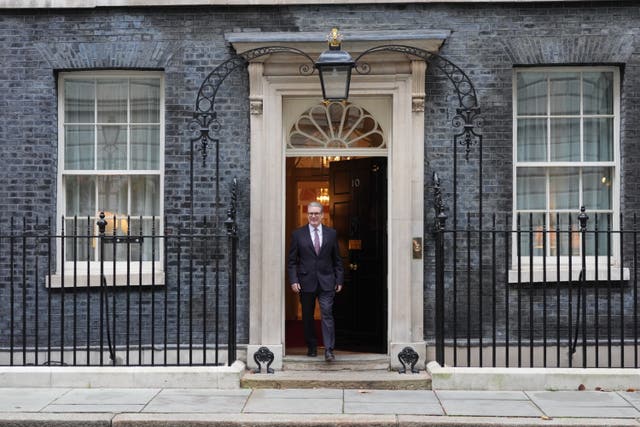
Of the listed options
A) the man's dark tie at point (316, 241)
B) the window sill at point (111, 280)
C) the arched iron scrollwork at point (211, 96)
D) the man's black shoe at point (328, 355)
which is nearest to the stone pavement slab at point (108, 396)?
the window sill at point (111, 280)

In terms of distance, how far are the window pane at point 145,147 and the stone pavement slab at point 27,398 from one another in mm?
2913

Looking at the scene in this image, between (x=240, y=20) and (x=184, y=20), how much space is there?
0.65 m

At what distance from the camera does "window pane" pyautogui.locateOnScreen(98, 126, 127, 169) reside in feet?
34.6

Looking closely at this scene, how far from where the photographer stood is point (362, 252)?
35.8 ft

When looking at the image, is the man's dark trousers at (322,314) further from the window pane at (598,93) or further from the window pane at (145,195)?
the window pane at (598,93)

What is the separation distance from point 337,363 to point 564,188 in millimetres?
3379

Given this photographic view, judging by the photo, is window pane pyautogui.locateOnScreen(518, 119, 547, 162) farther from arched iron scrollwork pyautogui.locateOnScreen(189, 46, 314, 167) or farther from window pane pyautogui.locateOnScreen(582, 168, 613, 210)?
arched iron scrollwork pyautogui.locateOnScreen(189, 46, 314, 167)

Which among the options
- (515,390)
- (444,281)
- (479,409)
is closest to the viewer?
(479,409)

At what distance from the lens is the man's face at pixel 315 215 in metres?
9.91

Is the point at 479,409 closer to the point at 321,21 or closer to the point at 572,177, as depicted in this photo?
the point at 572,177

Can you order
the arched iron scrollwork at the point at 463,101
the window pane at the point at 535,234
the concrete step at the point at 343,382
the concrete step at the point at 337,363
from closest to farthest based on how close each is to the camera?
the concrete step at the point at 343,382, the concrete step at the point at 337,363, the arched iron scrollwork at the point at 463,101, the window pane at the point at 535,234

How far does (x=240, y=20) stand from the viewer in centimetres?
1023

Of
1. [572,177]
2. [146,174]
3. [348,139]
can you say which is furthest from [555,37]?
[146,174]

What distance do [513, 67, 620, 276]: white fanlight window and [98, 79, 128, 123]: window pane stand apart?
15.1 feet
